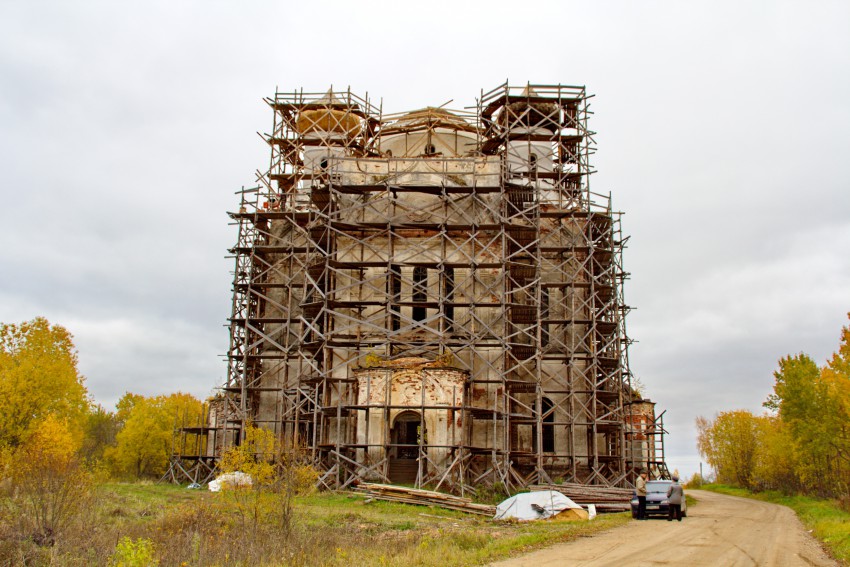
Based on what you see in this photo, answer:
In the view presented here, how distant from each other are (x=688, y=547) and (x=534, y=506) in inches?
289

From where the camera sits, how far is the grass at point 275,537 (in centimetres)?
1287

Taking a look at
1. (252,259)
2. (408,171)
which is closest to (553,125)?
(408,171)

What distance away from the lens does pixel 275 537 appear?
1427 cm

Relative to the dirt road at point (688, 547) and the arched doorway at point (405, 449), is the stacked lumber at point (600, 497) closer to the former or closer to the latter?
the dirt road at point (688, 547)

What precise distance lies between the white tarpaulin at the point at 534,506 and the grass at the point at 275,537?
3.44 feet

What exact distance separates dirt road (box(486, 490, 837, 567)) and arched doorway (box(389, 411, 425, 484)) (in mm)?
9354

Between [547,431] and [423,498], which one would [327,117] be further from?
[423,498]

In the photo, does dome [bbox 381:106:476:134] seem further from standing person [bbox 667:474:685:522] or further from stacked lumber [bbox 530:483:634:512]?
standing person [bbox 667:474:685:522]

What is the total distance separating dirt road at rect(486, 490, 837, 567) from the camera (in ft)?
44.4

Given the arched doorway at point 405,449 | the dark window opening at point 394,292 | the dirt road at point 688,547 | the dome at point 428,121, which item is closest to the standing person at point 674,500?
the dirt road at point 688,547

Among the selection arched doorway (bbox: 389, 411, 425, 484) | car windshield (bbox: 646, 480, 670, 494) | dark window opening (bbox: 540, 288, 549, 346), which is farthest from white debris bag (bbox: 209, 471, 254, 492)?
dark window opening (bbox: 540, 288, 549, 346)

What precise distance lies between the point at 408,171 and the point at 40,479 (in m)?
21.5

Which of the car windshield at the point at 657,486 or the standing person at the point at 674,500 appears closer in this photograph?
the standing person at the point at 674,500

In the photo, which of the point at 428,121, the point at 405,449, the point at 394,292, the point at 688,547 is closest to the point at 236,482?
the point at 688,547
